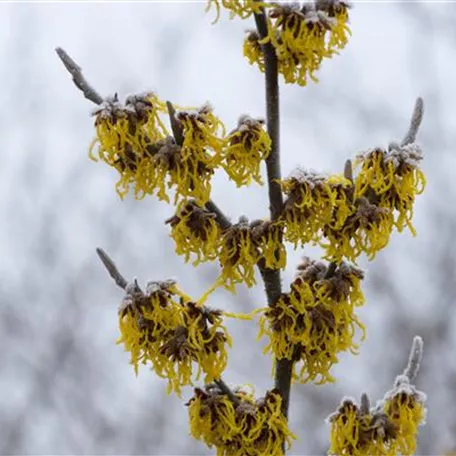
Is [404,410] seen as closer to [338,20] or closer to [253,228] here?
[253,228]

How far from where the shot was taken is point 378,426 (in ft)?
10.4

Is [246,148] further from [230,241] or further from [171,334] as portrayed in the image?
[171,334]

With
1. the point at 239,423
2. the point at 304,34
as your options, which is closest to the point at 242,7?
the point at 304,34

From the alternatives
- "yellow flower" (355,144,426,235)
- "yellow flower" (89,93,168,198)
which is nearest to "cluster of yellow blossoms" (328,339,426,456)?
"yellow flower" (355,144,426,235)

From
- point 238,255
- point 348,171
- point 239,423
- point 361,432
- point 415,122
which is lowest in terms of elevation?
point 239,423

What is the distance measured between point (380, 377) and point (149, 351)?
440 inches

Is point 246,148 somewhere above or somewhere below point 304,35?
below

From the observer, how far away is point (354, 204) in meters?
2.96

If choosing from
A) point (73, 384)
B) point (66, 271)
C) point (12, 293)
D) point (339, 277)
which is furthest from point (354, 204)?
point (66, 271)

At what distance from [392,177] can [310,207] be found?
24 cm

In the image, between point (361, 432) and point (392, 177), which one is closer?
point (392, 177)

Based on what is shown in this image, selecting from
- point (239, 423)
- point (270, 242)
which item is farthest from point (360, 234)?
point (239, 423)

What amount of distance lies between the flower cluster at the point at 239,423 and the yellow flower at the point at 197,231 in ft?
1.25

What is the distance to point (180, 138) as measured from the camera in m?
2.92
